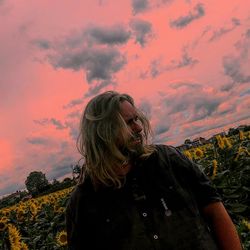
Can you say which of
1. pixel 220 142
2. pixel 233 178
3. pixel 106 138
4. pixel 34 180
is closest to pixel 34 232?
pixel 220 142

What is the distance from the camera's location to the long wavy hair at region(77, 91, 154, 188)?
2.61m

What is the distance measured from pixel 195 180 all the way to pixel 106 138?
1.72ft

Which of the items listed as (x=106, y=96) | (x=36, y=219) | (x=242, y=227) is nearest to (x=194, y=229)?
(x=106, y=96)

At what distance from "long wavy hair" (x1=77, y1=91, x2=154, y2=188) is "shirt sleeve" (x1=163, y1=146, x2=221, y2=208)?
0.53ft

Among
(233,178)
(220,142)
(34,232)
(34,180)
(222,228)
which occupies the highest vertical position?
(34,180)

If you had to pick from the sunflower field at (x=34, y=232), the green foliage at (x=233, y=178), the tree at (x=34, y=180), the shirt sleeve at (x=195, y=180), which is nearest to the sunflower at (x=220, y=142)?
the green foliage at (x=233, y=178)

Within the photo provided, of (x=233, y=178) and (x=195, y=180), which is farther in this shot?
(x=233, y=178)

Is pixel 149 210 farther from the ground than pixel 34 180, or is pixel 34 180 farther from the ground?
pixel 34 180

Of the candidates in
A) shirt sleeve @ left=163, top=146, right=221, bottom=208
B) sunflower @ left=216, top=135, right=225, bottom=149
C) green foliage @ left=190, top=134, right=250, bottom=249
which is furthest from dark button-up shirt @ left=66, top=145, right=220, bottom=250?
sunflower @ left=216, top=135, right=225, bottom=149

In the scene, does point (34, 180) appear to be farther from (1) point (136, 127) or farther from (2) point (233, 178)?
(1) point (136, 127)

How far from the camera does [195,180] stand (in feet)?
8.67

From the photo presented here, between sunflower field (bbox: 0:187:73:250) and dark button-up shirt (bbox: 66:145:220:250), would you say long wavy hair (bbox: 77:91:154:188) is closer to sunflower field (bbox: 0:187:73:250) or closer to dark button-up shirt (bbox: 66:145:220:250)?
dark button-up shirt (bbox: 66:145:220:250)

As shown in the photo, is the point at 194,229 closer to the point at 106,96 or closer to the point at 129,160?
the point at 129,160

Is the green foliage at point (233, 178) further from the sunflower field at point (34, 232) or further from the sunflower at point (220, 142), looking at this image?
the sunflower field at point (34, 232)
